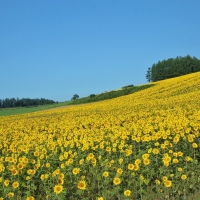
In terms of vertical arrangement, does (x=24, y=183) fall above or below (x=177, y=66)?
below

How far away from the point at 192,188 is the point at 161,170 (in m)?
0.64

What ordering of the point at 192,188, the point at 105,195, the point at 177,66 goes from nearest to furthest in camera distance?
the point at 105,195, the point at 192,188, the point at 177,66

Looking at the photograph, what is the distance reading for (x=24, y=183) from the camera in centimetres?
676

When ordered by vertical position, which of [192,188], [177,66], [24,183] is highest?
[177,66]

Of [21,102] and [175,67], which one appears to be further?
[21,102]

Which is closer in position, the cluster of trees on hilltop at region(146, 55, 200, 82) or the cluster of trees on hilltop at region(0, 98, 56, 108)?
the cluster of trees on hilltop at region(146, 55, 200, 82)

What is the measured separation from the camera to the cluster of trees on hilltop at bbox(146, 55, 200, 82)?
316ft

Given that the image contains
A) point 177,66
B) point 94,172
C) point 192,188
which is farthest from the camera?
point 177,66

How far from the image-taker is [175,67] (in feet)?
317

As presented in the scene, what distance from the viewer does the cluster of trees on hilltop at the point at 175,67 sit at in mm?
96312

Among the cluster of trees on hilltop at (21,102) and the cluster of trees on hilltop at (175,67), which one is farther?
the cluster of trees on hilltop at (21,102)

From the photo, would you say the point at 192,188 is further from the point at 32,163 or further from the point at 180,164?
the point at 32,163

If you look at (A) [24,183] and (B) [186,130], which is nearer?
(A) [24,183]

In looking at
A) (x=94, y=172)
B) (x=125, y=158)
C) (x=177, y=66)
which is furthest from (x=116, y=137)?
(x=177, y=66)
